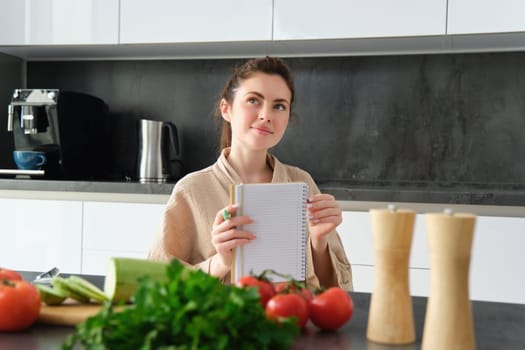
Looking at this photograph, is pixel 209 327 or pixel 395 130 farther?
pixel 395 130

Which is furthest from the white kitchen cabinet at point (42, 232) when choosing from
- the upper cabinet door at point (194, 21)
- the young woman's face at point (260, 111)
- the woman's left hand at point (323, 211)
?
the woman's left hand at point (323, 211)

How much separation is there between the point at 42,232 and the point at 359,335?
6.59 feet

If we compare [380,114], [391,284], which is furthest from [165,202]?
[391,284]

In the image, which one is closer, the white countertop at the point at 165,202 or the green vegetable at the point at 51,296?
the green vegetable at the point at 51,296

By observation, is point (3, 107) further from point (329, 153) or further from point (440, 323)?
point (440, 323)

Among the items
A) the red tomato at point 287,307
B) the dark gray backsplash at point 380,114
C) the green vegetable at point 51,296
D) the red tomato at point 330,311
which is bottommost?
the green vegetable at point 51,296

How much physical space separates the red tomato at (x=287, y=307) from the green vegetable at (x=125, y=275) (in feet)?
0.64

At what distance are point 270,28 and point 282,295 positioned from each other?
78.6 inches

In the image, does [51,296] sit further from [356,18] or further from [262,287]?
[356,18]

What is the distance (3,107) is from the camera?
3223 mm

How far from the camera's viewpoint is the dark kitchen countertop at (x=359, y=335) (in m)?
0.91

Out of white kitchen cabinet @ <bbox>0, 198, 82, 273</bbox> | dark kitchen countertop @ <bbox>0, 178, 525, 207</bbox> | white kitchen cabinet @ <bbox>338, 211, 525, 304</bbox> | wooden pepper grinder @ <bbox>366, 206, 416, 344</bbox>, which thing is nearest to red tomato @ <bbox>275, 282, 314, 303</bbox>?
wooden pepper grinder @ <bbox>366, 206, 416, 344</bbox>

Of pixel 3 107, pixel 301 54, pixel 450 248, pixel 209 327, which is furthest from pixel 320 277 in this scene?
pixel 3 107

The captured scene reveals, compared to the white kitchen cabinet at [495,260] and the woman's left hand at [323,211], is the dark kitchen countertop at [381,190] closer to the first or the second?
the white kitchen cabinet at [495,260]
